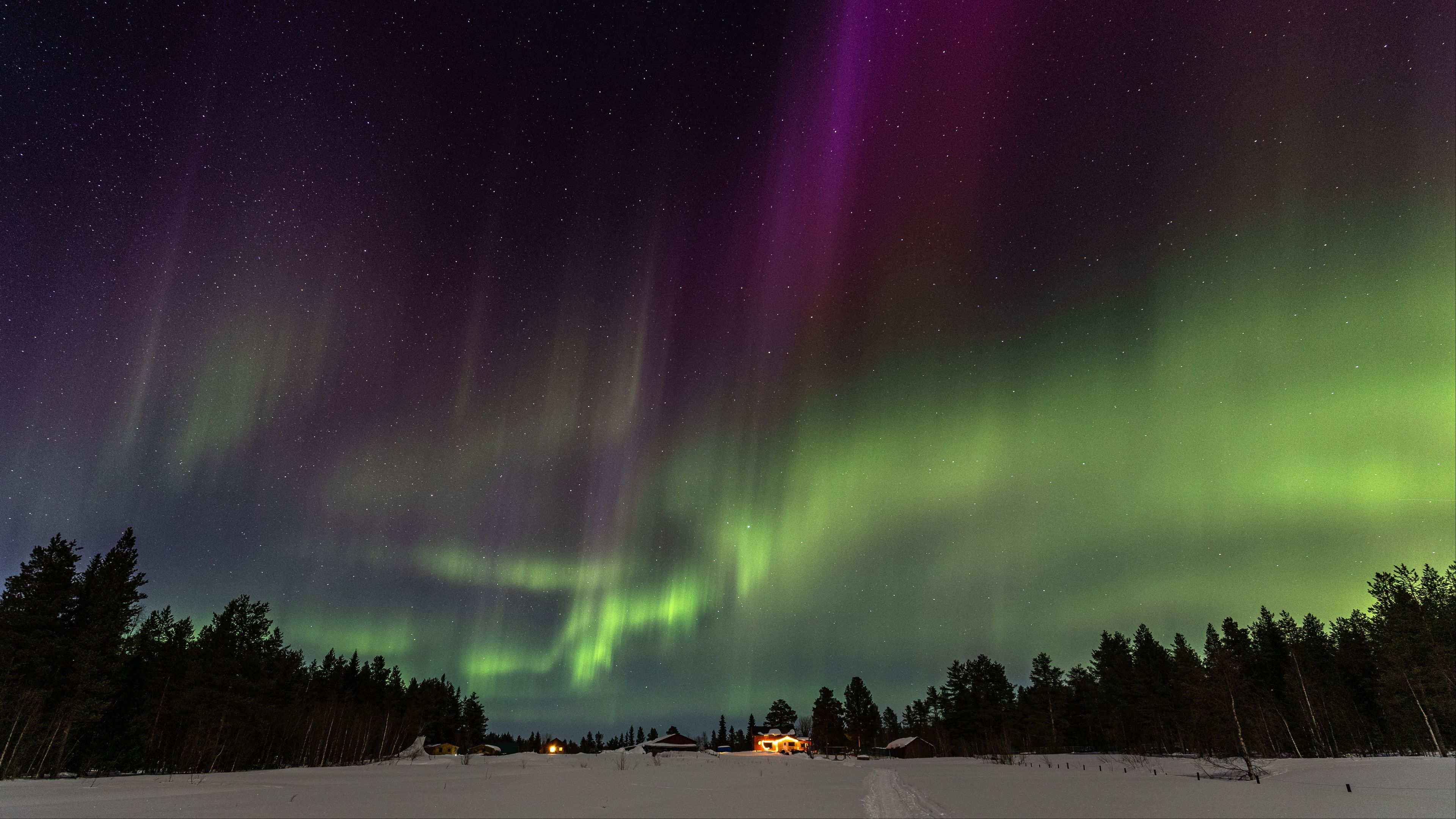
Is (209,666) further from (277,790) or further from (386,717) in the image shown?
(386,717)

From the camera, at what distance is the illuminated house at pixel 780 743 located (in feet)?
438

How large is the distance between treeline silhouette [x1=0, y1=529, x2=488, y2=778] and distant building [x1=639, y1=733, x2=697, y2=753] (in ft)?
163

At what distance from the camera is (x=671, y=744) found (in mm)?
124188

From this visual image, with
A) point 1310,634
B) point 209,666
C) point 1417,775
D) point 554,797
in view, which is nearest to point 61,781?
point 209,666

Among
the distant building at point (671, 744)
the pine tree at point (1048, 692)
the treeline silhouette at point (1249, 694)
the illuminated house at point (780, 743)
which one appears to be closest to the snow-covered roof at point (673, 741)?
the distant building at point (671, 744)

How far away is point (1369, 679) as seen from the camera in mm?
72625

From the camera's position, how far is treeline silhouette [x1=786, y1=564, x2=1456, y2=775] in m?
58.7

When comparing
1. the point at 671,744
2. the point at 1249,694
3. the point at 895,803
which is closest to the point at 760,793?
the point at 895,803

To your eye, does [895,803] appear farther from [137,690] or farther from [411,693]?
[411,693]

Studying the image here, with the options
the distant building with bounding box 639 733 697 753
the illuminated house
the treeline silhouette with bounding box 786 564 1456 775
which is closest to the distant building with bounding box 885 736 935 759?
the treeline silhouette with bounding box 786 564 1456 775

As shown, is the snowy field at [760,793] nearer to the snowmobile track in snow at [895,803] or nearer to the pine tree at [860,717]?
the snowmobile track in snow at [895,803]

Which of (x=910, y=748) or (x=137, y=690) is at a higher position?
(x=137, y=690)

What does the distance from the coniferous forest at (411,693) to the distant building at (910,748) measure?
9.69 metres

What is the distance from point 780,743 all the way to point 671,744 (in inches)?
948
